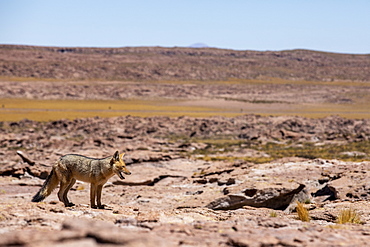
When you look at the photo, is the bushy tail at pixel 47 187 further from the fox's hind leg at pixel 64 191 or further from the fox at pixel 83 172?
the fox's hind leg at pixel 64 191

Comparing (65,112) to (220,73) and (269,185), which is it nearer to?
(269,185)

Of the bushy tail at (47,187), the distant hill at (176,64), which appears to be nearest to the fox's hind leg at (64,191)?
the bushy tail at (47,187)

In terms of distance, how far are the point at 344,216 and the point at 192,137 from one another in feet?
128

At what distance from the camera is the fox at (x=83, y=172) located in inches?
404

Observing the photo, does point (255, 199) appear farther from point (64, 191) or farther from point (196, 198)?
point (64, 191)

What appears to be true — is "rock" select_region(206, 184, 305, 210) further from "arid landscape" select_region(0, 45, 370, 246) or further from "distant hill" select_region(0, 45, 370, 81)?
"distant hill" select_region(0, 45, 370, 81)

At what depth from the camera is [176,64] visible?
474 feet

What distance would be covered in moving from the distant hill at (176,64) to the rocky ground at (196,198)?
256ft

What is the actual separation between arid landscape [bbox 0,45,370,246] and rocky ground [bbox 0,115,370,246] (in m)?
0.03

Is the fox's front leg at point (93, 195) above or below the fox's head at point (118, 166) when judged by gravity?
below

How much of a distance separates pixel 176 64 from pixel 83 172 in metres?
136

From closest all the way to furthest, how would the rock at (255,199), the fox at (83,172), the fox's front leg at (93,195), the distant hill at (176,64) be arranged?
1. the fox's front leg at (93,195)
2. the fox at (83,172)
3. the rock at (255,199)
4. the distant hill at (176,64)

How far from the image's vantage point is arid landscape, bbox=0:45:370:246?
256 inches

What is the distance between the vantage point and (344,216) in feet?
29.1
